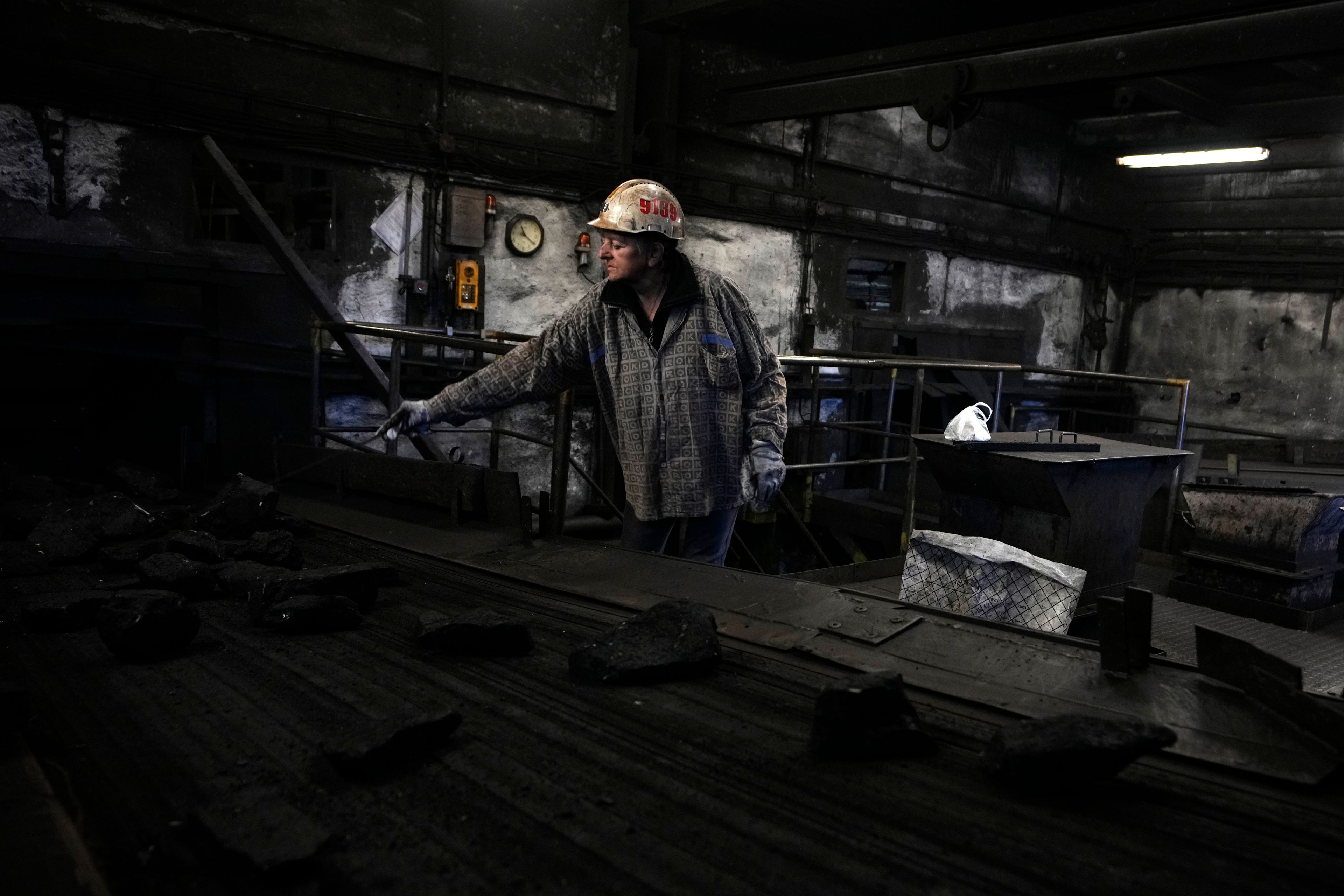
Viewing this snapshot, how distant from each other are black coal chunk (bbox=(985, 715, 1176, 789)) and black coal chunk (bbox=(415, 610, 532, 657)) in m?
1.20

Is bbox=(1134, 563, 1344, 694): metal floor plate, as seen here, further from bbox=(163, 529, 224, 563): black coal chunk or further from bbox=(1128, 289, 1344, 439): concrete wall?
bbox=(1128, 289, 1344, 439): concrete wall

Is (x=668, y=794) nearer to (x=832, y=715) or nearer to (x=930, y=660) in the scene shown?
(x=832, y=715)

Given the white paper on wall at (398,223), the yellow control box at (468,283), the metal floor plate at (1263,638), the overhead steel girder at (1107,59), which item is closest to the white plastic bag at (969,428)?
the metal floor plate at (1263,638)

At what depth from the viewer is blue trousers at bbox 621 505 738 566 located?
3.41m

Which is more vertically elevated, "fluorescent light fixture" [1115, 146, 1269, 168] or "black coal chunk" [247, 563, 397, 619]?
"fluorescent light fixture" [1115, 146, 1269, 168]

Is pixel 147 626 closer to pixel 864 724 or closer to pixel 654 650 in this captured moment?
pixel 654 650

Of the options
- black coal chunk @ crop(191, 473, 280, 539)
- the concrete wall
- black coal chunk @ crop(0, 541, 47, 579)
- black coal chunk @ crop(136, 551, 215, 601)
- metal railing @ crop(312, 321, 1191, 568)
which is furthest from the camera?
the concrete wall

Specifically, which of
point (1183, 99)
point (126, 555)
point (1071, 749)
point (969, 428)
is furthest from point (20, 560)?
point (1183, 99)

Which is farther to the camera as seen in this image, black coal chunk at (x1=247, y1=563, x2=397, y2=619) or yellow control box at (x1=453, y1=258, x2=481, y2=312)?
yellow control box at (x1=453, y1=258, x2=481, y2=312)

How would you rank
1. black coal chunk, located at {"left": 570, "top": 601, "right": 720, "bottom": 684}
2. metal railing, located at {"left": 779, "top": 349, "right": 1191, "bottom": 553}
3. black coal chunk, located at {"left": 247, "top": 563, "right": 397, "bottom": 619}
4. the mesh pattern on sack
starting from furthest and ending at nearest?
metal railing, located at {"left": 779, "top": 349, "right": 1191, "bottom": 553} → the mesh pattern on sack → black coal chunk, located at {"left": 247, "top": 563, "right": 397, "bottom": 619} → black coal chunk, located at {"left": 570, "top": 601, "right": 720, "bottom": 684}

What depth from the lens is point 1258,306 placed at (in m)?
12.5

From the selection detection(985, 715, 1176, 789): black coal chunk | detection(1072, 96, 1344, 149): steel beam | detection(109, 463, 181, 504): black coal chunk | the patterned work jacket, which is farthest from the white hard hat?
detection(1072, 96, 1344, 149): steel beam

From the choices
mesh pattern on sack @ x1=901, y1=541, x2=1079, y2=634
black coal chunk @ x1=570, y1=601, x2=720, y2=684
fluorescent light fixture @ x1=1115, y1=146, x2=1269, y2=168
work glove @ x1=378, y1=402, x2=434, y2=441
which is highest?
fluorescent light fixture @ x1=1115, y1=146, x2=1269, y2=168

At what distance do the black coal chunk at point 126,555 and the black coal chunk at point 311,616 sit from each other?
871 mm
